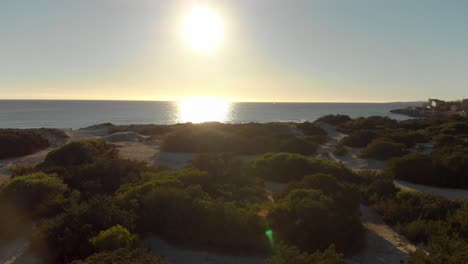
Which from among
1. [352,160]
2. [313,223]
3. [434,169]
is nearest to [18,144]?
[352,160]

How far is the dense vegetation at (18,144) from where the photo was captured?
71.6 feet

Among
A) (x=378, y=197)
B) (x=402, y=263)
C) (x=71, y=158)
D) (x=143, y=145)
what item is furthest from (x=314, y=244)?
(x=143, y=145)

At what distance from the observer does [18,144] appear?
22734mm

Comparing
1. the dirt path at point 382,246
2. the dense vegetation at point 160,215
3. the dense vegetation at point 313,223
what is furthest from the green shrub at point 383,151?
the dense vegetation at point 313,223

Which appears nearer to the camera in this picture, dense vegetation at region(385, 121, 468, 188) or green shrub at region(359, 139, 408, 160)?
dense vegetation at region(385, 121, 468, 188)

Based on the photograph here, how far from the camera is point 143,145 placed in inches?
1035

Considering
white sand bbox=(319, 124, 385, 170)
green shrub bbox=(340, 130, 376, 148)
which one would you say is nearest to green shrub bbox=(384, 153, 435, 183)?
white sand bbox=(319, 124, 385, 170)

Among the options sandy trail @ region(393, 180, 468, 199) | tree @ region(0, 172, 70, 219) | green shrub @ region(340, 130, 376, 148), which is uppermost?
tree @ region(0, 172, 70, 219)

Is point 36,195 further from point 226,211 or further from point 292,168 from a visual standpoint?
point 292,168

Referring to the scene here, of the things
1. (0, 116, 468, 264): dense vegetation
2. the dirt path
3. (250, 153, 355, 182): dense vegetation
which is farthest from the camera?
(250, 153, 355, 182): dense vegetation

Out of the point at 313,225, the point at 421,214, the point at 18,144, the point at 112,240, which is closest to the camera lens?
the point at 112,240

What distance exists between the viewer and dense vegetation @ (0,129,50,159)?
21816 millimetres

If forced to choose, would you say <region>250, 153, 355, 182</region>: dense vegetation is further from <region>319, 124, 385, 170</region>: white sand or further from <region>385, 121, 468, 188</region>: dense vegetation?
<region>319, 124, 385, 170</region>: white sand

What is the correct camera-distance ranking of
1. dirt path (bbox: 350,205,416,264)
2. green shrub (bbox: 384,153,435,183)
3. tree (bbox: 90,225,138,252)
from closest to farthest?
1. tree (bbox: 90,225,138,252)
2. dirt path (bbox: 350,205,416,264)
3. green shrub (bbox: 384,153,435,183)
